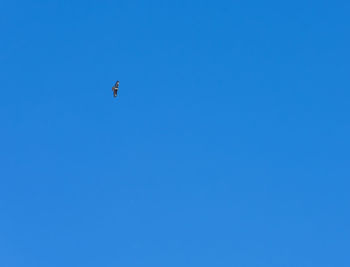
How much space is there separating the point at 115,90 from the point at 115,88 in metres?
0.29

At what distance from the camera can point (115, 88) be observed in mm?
49031

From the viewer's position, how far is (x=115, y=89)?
1929 inches

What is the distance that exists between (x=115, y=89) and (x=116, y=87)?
0.35m

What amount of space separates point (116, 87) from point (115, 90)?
0.47 metres

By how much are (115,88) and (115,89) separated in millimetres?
151

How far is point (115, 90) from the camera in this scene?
49.0m

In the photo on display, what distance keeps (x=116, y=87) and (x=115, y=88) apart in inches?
8.8

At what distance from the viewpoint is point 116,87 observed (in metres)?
49.1
